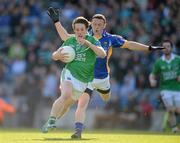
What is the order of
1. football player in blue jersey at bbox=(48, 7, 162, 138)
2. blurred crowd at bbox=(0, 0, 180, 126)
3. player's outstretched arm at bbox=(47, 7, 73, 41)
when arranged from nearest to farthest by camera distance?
football player in blue jersey at bbox=(48, 7, 162, 138), player's outstretched arm at bbox=(47, 7, 73, 41), blurred crowd at bbox=(0, 0, 180, 126)

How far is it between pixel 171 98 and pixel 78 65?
6493 millimetres

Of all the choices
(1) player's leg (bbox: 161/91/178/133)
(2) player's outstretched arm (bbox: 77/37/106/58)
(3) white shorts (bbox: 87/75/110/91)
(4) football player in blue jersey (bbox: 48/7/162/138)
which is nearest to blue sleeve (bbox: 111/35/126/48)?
(4) football player in blue jersey (bbox: 48/7/162/138)

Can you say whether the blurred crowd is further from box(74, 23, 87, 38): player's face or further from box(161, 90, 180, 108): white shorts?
box(74, 23, 87, 38): player's face

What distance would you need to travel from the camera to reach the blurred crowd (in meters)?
23.3

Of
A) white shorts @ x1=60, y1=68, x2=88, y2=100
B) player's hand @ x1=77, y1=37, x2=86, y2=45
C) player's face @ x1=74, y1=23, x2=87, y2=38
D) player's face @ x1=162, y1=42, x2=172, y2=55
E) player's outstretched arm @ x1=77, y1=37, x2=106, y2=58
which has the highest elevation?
player's face @ x1=162, y1=42, x2=172, y2=55

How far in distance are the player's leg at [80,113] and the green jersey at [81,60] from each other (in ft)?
2.09

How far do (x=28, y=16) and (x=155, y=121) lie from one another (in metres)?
7.35

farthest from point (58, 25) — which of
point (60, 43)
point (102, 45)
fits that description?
point (60, 43)

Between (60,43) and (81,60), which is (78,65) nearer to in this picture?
(81,60)

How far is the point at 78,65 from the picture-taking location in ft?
44.7

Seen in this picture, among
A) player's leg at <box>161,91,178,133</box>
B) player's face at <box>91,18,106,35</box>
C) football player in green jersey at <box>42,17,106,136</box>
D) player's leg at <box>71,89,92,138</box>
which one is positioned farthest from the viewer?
player's leg at <box>161,91,178,133</box>

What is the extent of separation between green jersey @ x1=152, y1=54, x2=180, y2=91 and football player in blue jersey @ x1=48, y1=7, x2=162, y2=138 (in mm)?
2996

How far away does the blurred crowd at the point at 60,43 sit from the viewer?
23.3 meters

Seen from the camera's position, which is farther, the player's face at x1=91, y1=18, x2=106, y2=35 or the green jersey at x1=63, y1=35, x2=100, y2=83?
the player's face at x1=91, y1=18, x2=106, y2=35
